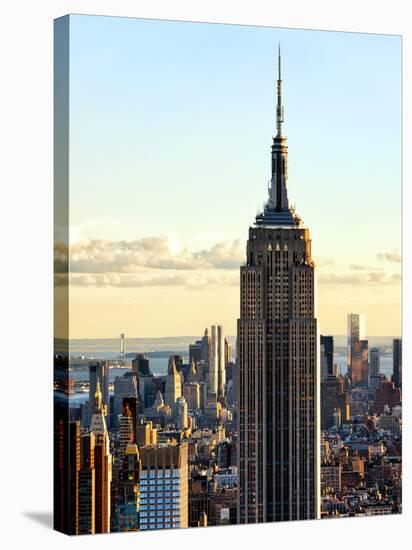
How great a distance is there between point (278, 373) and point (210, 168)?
170cm

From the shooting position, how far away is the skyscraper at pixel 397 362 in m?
13.1

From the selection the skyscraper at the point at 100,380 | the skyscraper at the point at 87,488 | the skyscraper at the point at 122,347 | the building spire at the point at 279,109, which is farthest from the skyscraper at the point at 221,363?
the building spire at the point at 279,109

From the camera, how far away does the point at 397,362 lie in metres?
13.1

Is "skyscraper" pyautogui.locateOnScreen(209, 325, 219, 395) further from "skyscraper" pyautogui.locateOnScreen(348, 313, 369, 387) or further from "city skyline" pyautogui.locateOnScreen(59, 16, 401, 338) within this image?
"skyscraper" pyautogui.locateOnScreen(348, 313, 369, 387)

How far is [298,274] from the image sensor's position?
12883mm

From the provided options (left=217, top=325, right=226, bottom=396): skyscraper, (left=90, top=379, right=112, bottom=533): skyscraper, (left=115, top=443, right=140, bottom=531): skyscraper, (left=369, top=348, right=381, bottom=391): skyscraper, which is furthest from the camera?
(left=369, top=348, right=381, bottom=391): skyscraper

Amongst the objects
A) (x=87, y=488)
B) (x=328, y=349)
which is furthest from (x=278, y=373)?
(x=87, y=488)

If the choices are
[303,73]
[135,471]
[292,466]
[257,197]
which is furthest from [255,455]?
[303,73]

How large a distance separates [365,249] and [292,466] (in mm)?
1771

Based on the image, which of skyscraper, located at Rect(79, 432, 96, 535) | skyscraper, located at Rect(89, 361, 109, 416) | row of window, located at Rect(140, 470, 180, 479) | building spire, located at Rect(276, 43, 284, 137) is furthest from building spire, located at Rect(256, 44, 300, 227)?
skyscraper, located at Rect(79, 432, 96, 535)

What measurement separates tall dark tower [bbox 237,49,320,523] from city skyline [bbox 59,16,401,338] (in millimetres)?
131

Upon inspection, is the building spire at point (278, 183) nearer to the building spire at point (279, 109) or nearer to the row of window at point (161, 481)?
the building spire at point (279, 109)

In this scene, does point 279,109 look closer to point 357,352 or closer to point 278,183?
point 278,183

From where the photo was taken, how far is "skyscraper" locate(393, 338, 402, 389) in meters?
13.1
